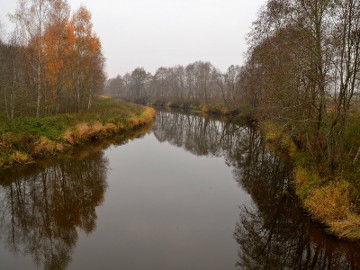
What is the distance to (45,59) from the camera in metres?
20.4

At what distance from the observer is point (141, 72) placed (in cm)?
8475

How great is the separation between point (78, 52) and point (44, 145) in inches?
495

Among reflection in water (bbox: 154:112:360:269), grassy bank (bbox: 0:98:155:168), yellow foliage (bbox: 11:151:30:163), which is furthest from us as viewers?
grassy bank (bbox: 0:98:155:168)

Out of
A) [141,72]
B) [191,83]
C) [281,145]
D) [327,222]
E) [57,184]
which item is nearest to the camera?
[327,222]

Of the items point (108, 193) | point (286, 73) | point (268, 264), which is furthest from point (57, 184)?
point (286, 73)

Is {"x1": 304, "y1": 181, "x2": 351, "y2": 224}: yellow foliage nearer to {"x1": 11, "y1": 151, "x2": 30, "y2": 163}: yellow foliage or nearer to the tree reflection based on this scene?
the tree reflection

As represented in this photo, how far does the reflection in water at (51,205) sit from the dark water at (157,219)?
0.04 m

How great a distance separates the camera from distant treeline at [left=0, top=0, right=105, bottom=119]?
18.6 meters

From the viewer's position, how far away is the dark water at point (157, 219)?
24.7 ft

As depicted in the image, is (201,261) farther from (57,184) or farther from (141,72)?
(141,72)

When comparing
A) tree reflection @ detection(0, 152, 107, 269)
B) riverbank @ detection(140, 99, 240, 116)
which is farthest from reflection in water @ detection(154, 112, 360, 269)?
riverbank @ detection(140, 99, 240, 116)

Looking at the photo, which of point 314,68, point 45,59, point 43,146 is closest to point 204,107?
point 45,59

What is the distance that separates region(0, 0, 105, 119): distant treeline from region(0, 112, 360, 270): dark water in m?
7.42

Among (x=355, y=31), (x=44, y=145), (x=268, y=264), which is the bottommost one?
(x=268, y=264)
